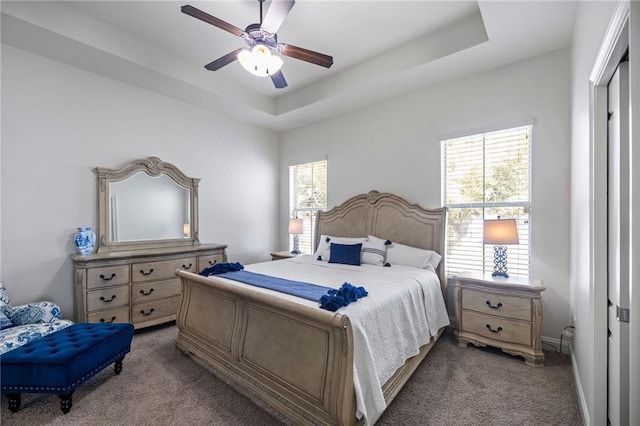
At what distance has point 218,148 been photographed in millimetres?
4531

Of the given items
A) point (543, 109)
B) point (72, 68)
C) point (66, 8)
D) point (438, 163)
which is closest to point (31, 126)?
point (72, 68)

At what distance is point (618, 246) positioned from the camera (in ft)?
4.39

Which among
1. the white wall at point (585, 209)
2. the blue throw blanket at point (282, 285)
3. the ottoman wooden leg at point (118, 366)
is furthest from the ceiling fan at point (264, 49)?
the ottoman wooden leg at point (118, 366)

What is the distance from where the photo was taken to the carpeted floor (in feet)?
6.17

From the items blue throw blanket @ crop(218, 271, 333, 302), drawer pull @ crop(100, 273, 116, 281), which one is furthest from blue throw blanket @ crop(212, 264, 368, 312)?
drawer pull @ crop(100, 273, 116, 281)

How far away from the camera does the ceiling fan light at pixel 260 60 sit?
238cm

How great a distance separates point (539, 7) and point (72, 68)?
14.9 ft

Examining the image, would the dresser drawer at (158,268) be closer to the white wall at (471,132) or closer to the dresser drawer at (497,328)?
the white wall at (471,132)

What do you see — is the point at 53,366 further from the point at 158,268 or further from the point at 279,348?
the point at 158,268

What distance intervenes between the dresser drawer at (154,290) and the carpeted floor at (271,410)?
0.81m

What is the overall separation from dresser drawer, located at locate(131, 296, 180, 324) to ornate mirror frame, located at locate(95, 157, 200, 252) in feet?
2.46

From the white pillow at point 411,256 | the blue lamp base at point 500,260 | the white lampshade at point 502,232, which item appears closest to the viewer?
the white lampshade at point 502,232

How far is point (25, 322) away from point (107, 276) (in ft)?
2.25

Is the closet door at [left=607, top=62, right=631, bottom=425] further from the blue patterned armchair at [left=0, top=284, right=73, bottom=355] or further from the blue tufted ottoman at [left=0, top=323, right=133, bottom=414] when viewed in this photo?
the blue patterned armchair at [left=0, top=284, right=73, bottom=355]
